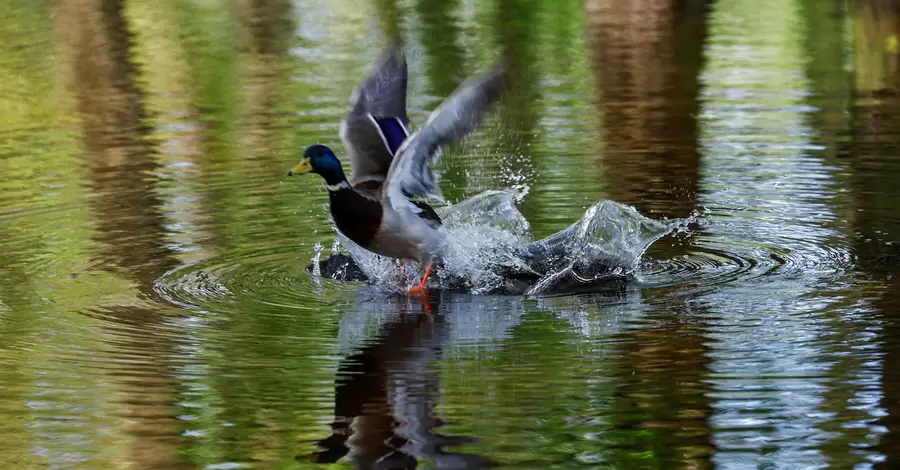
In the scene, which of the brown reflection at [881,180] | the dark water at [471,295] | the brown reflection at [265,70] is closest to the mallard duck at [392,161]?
the dark water at [471,295]

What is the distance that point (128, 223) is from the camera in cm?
1159

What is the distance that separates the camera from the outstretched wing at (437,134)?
8883 millimetres

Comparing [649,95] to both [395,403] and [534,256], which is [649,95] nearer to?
[534,256]

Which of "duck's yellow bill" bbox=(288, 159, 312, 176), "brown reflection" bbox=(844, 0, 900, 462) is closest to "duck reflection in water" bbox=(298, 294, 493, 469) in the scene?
"duck's yellow bill" bbox=(288, 159, 312, 176)

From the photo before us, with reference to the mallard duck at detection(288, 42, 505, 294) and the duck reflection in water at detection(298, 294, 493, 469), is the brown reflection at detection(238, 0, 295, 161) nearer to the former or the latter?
the mallard duck at detection(288, 42, 505, 294)

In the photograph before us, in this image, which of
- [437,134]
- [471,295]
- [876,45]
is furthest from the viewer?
[876,45]

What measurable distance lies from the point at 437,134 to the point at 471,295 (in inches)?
41.8

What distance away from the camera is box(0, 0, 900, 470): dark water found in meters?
6.86

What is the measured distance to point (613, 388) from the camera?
291 inches

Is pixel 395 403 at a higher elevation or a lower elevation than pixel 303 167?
lower

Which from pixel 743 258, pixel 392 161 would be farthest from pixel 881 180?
pixel 392 161

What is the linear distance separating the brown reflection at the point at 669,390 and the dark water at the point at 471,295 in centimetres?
2

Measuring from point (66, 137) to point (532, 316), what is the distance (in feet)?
27.9

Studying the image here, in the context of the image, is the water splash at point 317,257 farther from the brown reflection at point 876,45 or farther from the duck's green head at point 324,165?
the brown reflection at point 876,45
